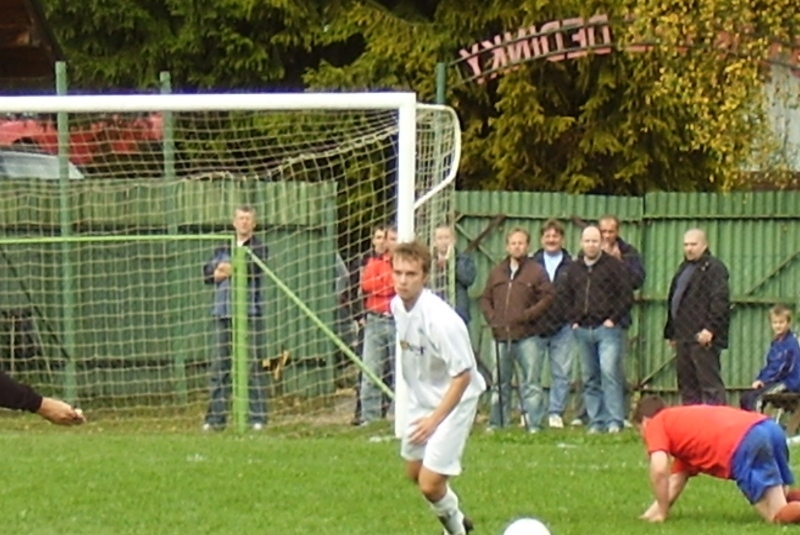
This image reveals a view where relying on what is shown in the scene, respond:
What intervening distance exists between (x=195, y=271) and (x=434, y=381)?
7819 mm

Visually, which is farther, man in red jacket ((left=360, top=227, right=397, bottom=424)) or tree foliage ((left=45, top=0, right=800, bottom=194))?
tree foliage ((left=45, top=0, right=800, bottom=194))

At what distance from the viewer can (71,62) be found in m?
23.0

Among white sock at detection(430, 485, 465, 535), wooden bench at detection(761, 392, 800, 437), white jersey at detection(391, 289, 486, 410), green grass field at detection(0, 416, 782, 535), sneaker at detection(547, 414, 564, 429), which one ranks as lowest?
sneaker at detection(547, 414, 564, 429)

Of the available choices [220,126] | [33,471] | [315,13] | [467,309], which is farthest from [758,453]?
[315,13]

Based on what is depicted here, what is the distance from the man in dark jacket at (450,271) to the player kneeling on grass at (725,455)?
195 inches

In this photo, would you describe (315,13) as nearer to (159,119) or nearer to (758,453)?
(159,119)

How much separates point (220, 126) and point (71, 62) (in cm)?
335

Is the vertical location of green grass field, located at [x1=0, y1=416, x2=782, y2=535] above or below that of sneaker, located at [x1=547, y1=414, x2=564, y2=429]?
above

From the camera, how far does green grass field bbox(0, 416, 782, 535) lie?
32.7ft

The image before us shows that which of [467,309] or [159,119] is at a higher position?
[159,119]

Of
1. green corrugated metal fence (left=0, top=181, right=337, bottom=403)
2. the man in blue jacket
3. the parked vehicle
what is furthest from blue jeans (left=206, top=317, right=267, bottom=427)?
the parked vehicle

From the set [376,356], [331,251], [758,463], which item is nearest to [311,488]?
[758,463]

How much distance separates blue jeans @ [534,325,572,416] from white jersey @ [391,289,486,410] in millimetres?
5910

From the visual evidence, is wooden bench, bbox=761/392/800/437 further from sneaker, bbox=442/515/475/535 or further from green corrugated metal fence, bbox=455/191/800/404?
sneaker, bbox=442/515/475/535
